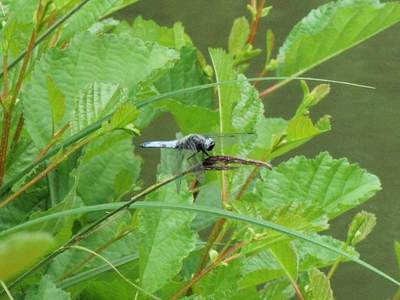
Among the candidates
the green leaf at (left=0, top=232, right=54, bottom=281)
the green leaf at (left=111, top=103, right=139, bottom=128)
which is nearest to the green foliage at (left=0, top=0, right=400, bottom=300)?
the green leaf at (left=111, top=103, right=139, bottom=128)

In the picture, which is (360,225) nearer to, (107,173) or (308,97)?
(308,97)

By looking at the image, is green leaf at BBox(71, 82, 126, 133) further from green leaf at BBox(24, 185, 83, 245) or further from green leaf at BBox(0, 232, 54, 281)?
green leaf at BBox(0, 232, 54, 281)

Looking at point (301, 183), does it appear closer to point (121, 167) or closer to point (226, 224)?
point (226, 224)

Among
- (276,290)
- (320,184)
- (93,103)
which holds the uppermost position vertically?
(93,103)

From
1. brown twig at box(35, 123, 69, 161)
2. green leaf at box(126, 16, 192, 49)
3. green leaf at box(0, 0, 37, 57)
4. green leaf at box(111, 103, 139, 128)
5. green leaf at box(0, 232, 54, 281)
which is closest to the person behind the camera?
green leaf at box(0, 232, 54, 281)

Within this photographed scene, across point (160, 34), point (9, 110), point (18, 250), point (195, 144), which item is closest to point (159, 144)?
point (195, 144)

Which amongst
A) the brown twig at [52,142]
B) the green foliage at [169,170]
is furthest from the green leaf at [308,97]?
the brown twig at [52,142]
